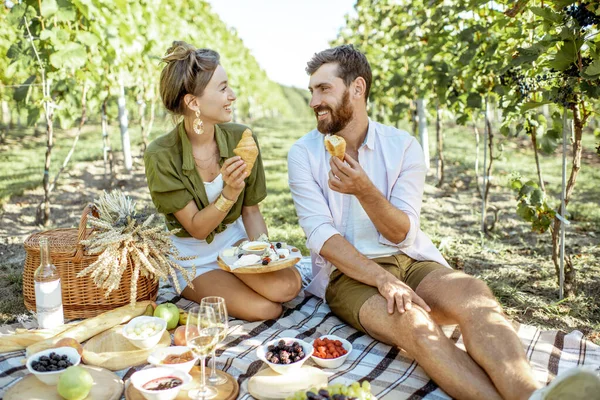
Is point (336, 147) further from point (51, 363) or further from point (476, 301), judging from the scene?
point (51, 363)

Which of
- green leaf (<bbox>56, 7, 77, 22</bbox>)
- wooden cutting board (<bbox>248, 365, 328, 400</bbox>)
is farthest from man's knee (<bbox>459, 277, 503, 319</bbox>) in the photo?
green leaf (<bbox>56, 7, 77, 22</bbox>)

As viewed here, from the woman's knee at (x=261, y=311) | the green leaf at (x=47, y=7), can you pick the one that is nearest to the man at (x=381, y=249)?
the woman's knee at (x=261, y=311)

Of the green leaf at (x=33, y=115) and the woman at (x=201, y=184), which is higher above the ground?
the green leaf at (x=33, y=115)

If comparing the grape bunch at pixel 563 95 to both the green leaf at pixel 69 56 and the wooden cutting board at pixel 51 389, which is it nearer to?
the wooden cutting board at pixel 51 389

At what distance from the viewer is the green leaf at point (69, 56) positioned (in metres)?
5.28

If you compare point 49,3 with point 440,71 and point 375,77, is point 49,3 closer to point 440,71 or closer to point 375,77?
point 440,71

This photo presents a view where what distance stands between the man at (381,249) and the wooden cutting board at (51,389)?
54.4 inches

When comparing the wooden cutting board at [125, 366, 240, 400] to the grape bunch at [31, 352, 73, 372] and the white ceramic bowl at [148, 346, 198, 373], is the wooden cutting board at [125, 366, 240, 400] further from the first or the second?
the grape bunch at [31, 352, 73, 372]

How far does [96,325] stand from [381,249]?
5.99 ft

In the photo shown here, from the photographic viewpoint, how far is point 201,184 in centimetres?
373

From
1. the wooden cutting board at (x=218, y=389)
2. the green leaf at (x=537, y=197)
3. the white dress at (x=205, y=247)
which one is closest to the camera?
the wooden cutting board at (x=218, y=389)

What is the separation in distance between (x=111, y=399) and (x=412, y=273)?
1.86 meters

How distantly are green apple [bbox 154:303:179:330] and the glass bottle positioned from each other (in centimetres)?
59

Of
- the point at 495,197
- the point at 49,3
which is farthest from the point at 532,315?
the point at 49,3
